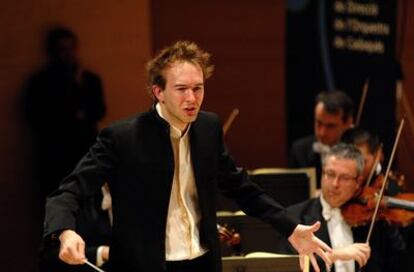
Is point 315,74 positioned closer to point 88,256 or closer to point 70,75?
point 70,75

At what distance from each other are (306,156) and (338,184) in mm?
1501

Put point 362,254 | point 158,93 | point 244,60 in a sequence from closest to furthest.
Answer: point 158,93
point 362,254
point 244,60

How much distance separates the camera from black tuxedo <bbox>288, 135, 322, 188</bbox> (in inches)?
213

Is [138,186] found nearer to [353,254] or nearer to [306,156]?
[353,254]

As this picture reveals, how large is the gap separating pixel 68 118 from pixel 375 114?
74.8 inches

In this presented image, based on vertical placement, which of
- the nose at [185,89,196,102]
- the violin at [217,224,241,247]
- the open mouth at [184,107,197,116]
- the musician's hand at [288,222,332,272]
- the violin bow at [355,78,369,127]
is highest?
the nose at [185,89,196,102]

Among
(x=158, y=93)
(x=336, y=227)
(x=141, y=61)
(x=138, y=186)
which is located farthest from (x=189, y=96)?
(x=141, y=61)

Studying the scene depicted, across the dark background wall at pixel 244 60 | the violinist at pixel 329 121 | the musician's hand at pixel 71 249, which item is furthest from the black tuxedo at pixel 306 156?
the musician's hand at pixel 71 249

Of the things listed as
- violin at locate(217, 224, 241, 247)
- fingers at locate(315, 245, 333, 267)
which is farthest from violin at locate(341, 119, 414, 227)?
fingers at locate(315, 245, 333, 267)

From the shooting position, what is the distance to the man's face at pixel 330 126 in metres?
5.32

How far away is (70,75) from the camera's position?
529 centimetres

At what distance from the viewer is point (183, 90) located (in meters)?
2.78

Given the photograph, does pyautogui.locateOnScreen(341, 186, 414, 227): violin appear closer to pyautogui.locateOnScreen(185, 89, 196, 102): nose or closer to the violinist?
the violinist

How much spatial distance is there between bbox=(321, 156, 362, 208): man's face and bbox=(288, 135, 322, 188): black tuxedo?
4.47 feet
